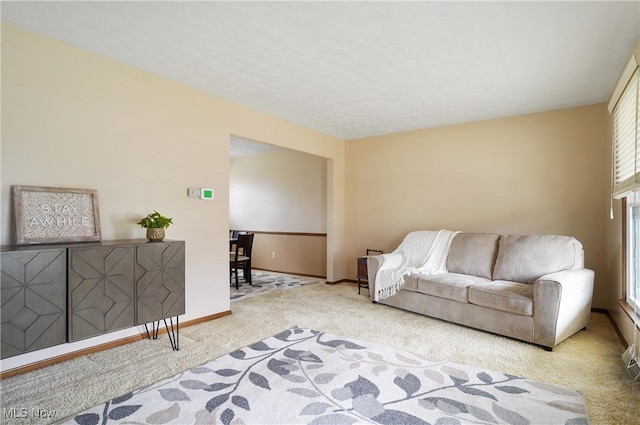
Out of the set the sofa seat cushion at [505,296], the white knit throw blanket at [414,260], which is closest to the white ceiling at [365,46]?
the white knit throw blanket at [414,260]

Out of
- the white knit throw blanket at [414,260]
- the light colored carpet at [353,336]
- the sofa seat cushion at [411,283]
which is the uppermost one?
the white knit throw blanket at [414,260]

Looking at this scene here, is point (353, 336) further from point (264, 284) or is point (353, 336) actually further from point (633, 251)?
point (264, 284)

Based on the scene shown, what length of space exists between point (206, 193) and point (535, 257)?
11.5 ft

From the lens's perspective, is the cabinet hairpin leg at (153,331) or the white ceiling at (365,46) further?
the cabinet hairpin leg at (153,331)

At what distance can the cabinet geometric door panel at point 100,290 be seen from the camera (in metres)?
2.27

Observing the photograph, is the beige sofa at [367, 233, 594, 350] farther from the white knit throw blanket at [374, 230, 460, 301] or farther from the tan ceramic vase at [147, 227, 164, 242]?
the tan ceramic vase at [147, 227, 164, 242]

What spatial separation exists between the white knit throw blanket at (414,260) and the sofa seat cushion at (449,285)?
9.0 inches

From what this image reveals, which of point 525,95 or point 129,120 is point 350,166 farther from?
point 129,120

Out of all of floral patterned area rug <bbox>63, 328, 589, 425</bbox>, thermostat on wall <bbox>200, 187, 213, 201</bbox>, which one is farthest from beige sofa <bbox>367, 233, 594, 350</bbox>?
thermostat on wall <bbox>200, 187, 213, 201</bbox>

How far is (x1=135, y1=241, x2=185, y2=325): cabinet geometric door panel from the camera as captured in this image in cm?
263

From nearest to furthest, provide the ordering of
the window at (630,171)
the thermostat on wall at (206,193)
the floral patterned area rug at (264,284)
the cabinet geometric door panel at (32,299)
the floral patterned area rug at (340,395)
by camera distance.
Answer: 1. the floral patterned area rug at (340,395)
2. the cabinet geometric door panel at (32,299)
3. the window at (630,171)
4. the thermostat on wall at (206,193)
5. the floral patterned area rug at (264,284)

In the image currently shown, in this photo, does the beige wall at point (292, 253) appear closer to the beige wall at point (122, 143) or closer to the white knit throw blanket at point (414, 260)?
the white knit throw blanket at point (414, 260)

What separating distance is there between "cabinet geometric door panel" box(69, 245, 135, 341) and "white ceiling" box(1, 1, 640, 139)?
1601 mm

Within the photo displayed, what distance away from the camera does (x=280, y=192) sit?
268 inches
